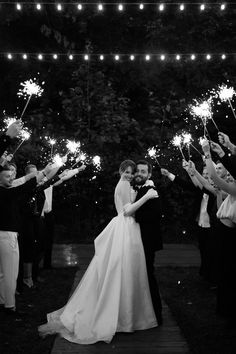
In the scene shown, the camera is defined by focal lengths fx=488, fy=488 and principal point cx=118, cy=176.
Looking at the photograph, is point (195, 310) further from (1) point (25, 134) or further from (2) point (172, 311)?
(1) point (25, 134)

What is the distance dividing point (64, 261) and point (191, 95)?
28.3 ft

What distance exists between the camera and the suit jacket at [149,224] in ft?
18.7

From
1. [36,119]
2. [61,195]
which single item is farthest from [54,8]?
[61,195]

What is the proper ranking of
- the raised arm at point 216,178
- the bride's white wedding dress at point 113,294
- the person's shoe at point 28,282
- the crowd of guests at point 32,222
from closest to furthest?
the bride's white wedding dress at point 113,294 < the crowd of guests at point 32,222 < the raised arm at point 216,178 < the person's shoe at point 28,282

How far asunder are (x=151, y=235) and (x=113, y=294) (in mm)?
818

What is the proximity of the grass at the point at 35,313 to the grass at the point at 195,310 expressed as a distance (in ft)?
5.13

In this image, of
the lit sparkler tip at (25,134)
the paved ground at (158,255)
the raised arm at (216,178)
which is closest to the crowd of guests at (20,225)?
the lit sparkler tip at (25,134)

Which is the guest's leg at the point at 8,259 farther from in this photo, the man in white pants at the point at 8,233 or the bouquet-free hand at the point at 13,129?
the bouquet-free hand at the point at 13,129

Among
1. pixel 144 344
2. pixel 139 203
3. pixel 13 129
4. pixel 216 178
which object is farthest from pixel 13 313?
pixel 216 178

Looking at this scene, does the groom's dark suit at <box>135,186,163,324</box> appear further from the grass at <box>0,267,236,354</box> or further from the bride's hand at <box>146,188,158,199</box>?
the grass at <box>0,267,236,354</box>

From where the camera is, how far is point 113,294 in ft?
17.6

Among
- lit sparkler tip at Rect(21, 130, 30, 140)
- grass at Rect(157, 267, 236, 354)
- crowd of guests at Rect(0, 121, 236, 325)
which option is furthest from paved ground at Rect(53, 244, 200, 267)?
lit sparkler tip at Rect(21, 130, 30, 140)

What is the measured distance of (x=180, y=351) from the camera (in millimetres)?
4871

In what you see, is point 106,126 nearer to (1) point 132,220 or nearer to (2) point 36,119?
(2) point 36,119
